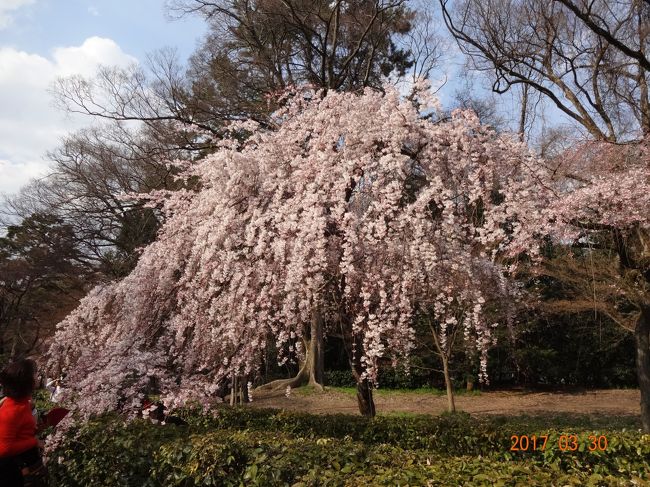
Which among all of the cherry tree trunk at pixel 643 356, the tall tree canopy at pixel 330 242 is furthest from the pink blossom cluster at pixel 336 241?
the cherry tree trunk at pixel 643 356

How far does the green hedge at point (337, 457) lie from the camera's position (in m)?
3.02

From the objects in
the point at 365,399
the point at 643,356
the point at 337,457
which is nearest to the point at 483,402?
the point at 643,356

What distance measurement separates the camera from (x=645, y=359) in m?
8.27

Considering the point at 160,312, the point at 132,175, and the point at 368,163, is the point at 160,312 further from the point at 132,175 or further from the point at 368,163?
the point at 132,175

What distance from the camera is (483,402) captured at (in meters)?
13.6

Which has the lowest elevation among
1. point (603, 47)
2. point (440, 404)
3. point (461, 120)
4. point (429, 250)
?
point (440, 404)

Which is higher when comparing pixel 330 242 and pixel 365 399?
pixel 330 242

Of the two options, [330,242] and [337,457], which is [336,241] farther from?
[337,457]

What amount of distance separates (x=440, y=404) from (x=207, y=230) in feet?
33.8

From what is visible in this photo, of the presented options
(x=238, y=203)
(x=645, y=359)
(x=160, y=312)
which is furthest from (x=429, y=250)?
(x=645, y=359)

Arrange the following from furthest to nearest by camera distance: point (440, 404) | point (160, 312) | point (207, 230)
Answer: point (440, 404)
point (160, 312)
point (207, 230)
